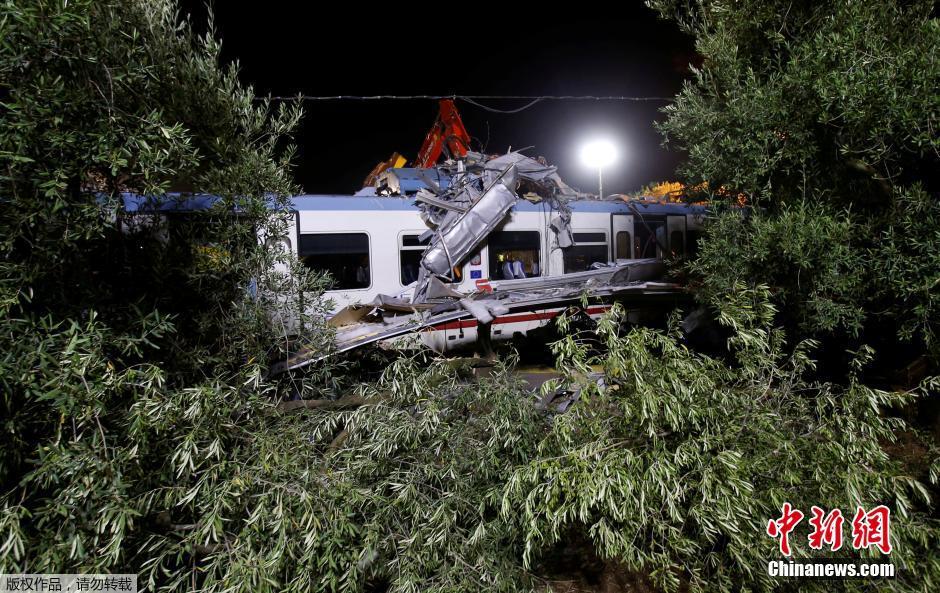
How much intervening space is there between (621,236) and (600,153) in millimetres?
11112

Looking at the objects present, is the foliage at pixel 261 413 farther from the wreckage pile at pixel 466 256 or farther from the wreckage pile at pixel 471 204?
the wreckage pile at pixel 471 204

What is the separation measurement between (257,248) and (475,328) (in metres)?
5.21

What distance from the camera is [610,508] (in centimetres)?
299

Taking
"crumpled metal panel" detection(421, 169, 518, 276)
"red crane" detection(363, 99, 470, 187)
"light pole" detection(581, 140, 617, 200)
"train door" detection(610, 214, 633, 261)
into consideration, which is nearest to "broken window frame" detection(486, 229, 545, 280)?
"crumpled metal panel" detection(421, 169, 518, 276)

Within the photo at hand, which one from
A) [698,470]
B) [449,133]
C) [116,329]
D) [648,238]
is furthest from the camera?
[449,133]

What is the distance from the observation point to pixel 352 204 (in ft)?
28.2

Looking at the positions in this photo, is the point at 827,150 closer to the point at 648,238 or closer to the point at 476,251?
the point at 476,251

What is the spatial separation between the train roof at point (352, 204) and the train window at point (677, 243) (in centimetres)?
58

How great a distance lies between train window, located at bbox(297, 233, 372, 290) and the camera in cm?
822

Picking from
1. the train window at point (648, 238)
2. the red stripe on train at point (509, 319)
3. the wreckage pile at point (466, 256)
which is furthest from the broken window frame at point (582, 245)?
the red stripe on train at point (509, 319)

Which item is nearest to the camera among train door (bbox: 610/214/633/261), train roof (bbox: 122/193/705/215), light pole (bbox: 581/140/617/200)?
train roof (bbox: 122/193/705/215)

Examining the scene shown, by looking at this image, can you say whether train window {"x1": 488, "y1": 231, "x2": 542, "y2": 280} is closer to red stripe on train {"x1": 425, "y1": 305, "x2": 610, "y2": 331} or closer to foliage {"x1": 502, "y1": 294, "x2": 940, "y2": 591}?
red stripe on train {"x1": 425, "y1": 305, "x2": 610, "y2": 331}

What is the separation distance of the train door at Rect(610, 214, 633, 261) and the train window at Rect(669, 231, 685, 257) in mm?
1306

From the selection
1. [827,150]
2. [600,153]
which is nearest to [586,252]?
[827,150]
